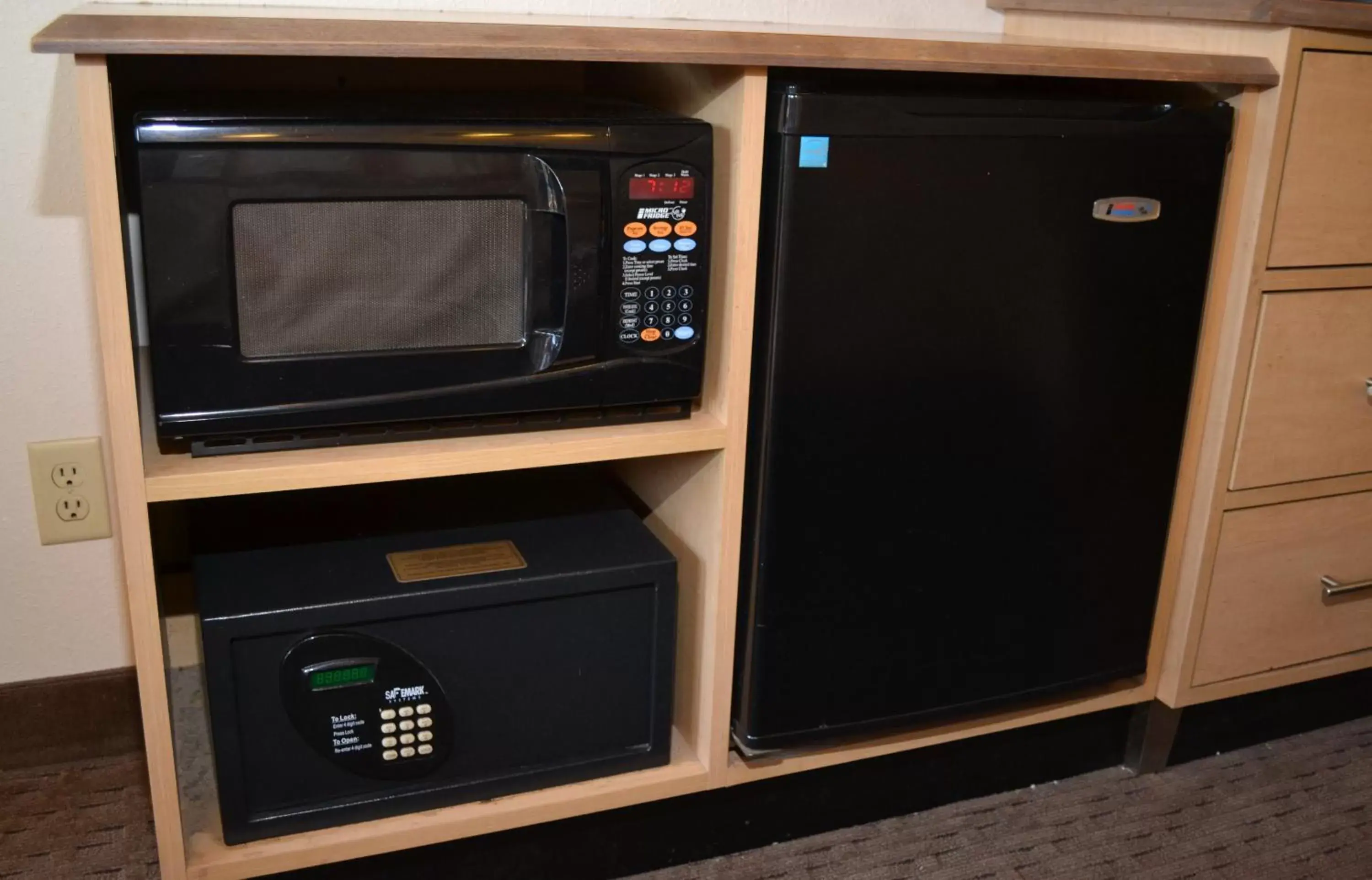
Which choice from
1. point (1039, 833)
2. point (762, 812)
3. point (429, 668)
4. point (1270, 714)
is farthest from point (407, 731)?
point (1270, 714)

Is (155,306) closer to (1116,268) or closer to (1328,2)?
(1116,268)

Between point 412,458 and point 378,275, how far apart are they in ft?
0.43

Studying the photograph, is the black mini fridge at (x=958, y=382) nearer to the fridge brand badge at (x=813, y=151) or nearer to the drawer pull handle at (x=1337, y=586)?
the fridge brand badge at (x=813, y=151)

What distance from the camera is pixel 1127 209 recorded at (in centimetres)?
100

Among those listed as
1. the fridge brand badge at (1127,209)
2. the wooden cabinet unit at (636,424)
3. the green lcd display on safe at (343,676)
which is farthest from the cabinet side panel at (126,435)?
the fridge brand badge at (1127,209)

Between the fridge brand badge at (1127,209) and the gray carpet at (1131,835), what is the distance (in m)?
0.58

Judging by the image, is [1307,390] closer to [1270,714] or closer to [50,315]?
[1270,714]

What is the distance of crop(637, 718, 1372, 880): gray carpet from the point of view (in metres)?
1.11

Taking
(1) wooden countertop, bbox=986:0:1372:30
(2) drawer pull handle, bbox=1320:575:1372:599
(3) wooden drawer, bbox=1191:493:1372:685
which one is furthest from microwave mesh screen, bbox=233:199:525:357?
(2) drawer pull handle, bbox=1320:575:1372:599

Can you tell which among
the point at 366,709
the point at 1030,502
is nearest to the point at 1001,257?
the point at 1030,502

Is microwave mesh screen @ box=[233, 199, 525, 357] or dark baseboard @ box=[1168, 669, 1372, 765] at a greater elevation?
microwave mesh screen @ box=[233, 199, 525, 357]

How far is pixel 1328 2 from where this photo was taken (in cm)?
100

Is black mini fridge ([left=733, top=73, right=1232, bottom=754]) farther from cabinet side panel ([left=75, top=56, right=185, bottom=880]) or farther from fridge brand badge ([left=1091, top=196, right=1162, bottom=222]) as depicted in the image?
cabinet side panel ([left=75, top=56, right=185, bottom=880])

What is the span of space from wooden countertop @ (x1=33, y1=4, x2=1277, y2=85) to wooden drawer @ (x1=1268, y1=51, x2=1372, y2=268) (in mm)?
54
